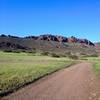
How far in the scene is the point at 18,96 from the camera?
15211 mm

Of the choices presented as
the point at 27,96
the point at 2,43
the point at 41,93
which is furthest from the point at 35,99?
the point at 2,43

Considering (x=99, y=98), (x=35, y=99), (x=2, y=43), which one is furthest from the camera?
(x=2, y=43)

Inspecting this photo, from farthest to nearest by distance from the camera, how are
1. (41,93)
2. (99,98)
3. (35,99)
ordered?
1. (41,93)
2. (99,98)
3. (35,99)

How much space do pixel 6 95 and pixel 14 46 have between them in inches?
6853

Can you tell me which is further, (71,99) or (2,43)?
(2,43)

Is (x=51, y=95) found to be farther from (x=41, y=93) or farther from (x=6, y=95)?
(x=6, y=95)

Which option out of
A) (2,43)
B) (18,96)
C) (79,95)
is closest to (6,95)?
(18,96)

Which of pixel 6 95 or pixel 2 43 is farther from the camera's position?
pixel 2 43

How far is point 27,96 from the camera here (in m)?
15.3

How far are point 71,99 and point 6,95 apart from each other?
3434 mm

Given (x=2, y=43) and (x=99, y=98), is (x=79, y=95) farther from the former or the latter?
(x=2, y=43)

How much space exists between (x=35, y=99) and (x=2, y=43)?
172869 mm

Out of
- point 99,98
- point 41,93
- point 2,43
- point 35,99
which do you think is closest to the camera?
point 35,99

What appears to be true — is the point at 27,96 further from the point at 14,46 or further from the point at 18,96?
the point at 14,46
